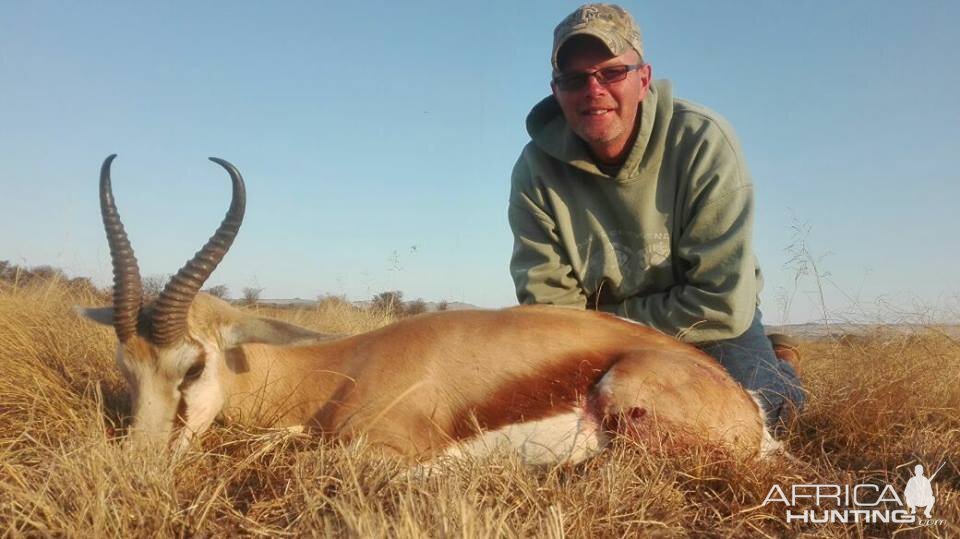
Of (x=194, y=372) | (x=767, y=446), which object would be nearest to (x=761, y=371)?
(x=767, y=446)

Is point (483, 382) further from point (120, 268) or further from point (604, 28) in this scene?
point (604, 28)

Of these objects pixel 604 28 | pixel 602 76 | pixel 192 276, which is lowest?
pixel 192 276

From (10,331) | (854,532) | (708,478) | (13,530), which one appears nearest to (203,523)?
(13,530)

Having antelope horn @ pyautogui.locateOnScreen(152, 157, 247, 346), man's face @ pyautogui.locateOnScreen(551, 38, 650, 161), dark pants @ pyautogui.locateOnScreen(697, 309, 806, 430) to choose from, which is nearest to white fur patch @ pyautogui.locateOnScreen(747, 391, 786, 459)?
dark pants @ pyautogui.locateOnScreen(697, 309, 806, 430)

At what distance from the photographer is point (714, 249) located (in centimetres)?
438

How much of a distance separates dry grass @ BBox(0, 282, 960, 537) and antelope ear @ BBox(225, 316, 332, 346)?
1.58 feet

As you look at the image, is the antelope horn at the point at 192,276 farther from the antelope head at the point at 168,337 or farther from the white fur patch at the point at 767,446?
the white fur patch at the point at 767,446

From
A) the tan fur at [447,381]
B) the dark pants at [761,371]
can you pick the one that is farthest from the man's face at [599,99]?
the dark pants at [761,371]

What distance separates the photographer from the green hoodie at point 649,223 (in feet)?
14.4

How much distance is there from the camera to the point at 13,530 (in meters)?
2.02

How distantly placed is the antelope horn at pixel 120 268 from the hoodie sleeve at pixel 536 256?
8.40ft

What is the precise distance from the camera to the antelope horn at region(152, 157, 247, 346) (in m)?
3.51

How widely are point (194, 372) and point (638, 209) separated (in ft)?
9.61

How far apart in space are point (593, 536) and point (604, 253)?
286cm
